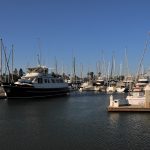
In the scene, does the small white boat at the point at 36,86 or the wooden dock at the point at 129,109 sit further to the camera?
the small white boat at the point at 36,86

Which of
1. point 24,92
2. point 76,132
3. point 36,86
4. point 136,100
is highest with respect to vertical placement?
point 36,86

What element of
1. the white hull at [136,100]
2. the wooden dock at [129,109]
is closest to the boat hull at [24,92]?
the white hull at [136,100]

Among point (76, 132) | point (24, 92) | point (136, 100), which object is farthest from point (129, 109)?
point (24, 92)

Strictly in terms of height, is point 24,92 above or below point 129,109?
above

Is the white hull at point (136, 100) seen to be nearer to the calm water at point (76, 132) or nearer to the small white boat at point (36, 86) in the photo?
the calm water at point (76, 132)

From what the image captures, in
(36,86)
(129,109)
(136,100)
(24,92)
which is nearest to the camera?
(129,109)

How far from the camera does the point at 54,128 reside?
40500 millimetres

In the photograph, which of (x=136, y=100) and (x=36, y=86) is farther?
(x=36, y=86)

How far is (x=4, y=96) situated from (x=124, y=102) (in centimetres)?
4381

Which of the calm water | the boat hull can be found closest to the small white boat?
the boat hull

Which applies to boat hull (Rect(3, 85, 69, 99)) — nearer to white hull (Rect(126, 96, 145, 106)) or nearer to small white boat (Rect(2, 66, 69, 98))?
small white boat (Rect(2, 66, 69, 98))

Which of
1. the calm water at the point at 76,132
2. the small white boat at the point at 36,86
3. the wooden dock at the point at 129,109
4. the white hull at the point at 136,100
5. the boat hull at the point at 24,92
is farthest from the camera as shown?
the small white boat at the point at 36,86

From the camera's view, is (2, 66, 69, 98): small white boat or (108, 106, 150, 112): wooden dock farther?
(2, 66, 69, 98): small white boat

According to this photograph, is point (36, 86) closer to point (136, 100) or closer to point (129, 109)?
point (136, 100)
